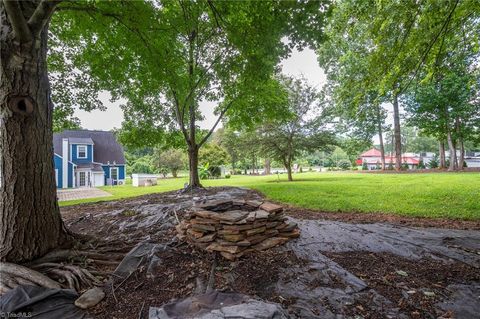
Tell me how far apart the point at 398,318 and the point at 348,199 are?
19.2 ft

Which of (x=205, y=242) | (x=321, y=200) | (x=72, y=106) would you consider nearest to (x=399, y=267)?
(x=205, y=242)

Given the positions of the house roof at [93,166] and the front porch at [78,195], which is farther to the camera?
the house roof at [93,166]

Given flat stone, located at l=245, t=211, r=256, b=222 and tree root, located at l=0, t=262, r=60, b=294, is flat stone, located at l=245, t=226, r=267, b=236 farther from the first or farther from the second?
tree root, located at l=0, t=262, r=60, b=294

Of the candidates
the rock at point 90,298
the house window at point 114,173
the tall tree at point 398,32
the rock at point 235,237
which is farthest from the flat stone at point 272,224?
the house window at point 114,173

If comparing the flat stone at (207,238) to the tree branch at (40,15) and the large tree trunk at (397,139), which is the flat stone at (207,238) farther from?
the large tree trunk at (397,139)

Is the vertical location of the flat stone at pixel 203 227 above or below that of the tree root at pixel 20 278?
above

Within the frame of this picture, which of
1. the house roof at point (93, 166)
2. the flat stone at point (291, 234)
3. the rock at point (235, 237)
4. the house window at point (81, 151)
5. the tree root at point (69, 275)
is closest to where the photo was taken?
the tree root at point (69, 275)

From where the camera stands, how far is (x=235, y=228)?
3.09 m

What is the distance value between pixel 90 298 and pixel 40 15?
134 inches

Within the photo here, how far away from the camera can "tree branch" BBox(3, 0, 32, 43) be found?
2.38 m

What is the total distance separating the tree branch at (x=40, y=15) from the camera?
2621mm

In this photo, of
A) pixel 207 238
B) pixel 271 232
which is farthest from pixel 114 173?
pixel 271 232

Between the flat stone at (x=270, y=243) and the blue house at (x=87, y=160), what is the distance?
22.8 m

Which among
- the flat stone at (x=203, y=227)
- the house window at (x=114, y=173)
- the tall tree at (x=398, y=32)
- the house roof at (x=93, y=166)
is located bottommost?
the flat stone at (x=203, y=227)
